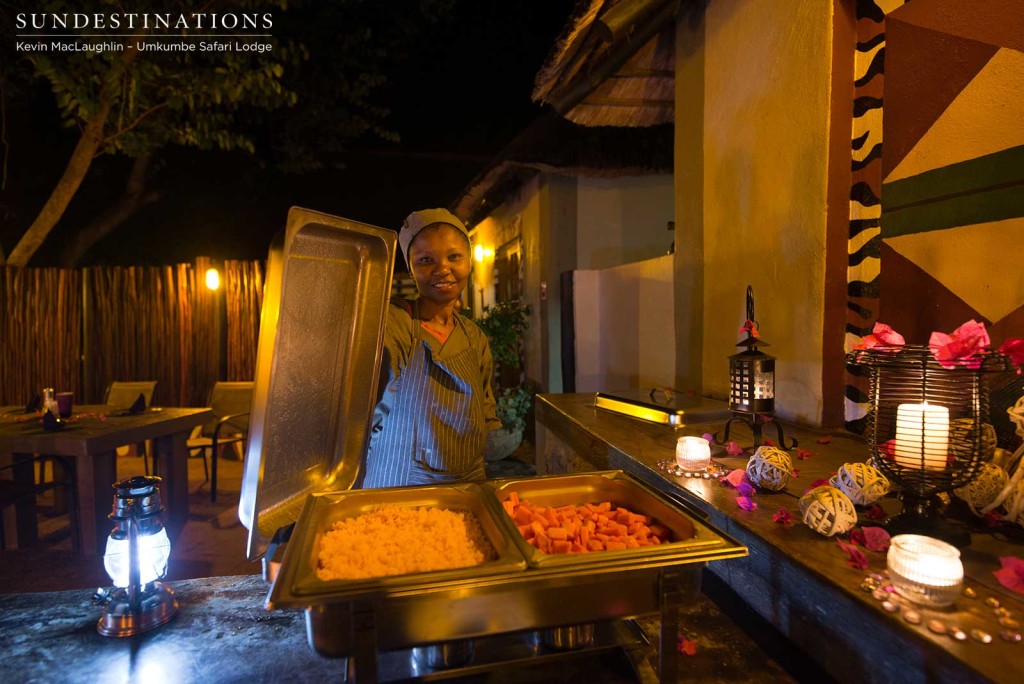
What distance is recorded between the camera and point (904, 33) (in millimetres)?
2326

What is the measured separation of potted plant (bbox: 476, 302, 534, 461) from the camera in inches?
266

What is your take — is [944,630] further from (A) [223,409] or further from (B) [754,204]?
(A) [223,409]

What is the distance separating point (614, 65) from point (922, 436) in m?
3.41

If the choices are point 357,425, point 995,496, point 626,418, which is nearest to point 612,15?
point 626,418

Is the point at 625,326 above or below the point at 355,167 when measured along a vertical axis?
below

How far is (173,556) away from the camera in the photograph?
4.61 metres

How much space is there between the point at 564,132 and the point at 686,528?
19.2 feet

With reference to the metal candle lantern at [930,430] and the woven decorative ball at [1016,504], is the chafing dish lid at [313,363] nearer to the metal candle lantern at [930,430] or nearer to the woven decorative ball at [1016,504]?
the metal candle lantern at [930,430]

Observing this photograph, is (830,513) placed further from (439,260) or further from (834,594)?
(439,260)

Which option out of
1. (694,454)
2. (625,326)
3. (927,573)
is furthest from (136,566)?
(625,326)

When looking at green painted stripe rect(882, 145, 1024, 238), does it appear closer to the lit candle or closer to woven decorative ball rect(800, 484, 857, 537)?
the lit candle

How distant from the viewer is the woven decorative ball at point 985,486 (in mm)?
1508

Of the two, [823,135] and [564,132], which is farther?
[564,132]

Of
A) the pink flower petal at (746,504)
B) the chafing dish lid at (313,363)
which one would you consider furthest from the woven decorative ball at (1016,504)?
the chafing dish lid at (313,363)
